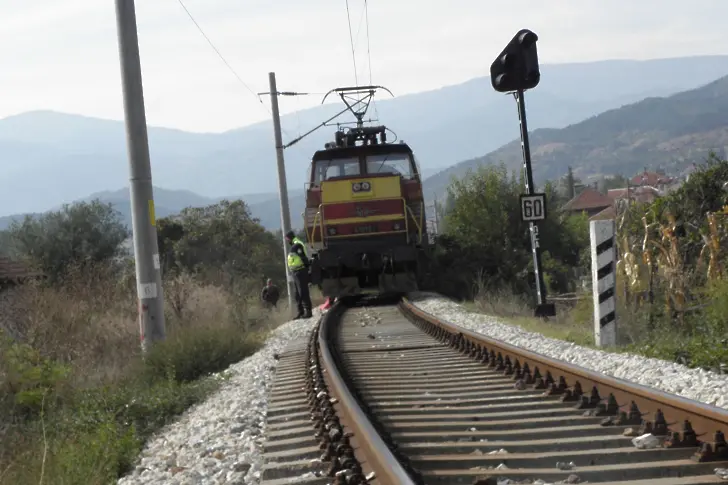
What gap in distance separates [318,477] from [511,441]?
1.25 m

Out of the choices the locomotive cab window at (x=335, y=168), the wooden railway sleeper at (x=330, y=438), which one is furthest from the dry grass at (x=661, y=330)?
the locomotive cab window at (x=335, y=168)

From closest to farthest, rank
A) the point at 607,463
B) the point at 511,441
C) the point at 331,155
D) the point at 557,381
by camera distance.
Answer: the point at 607,463 → the point at 511,441 → the point at 557,381 → the point at 331,155

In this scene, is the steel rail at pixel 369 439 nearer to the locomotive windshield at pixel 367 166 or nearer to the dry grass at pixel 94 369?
the dry grass at pixel 94 369

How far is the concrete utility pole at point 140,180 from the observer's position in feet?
42.7

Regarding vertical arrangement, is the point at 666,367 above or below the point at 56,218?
below

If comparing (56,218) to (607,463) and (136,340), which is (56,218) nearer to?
(136,340)

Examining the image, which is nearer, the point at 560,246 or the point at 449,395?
the point at 449,395

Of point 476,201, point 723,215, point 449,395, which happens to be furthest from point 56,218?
point 449,395

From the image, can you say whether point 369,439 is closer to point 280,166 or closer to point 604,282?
point 604,282

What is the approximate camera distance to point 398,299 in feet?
72.5

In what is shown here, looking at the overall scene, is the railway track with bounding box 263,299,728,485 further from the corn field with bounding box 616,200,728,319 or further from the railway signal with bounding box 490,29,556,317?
the railway signal with bounding box 490,29,556,317

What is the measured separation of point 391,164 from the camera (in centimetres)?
2159

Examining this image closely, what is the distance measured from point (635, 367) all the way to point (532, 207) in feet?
21.9

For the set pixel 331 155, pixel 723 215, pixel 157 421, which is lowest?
pixel 157 421
